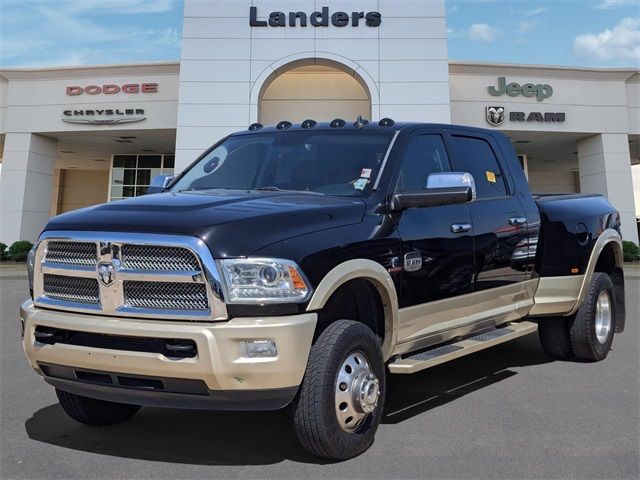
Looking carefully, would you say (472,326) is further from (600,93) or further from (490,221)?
(600,93)

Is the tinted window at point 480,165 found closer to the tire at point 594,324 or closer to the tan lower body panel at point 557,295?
the tan lower body panel at point 557,295

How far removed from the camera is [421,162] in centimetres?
433

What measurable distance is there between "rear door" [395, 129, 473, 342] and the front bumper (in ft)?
3.39

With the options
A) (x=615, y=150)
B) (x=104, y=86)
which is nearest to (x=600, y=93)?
(x=615, y=150)

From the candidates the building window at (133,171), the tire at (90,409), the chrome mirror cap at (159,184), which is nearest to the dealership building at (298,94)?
the building window at (133,171)

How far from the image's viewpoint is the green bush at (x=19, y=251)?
21922 mm

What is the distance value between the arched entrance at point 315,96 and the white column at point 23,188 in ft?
33.4

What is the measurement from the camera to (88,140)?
26.6 metres

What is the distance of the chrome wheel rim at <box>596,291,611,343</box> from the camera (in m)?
6.08

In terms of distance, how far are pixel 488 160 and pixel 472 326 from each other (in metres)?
1.57

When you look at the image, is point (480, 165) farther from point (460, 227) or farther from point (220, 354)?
point (220, 354)

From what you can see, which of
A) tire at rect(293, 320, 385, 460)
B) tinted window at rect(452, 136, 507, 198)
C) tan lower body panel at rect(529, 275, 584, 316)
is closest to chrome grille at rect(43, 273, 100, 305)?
tire at rect(293, 320, 385, 460)

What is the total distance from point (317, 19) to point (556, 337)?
17.0 metres

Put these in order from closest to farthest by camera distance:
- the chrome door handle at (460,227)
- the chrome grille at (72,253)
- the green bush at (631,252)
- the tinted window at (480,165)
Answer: the chrome grille at (72,253) → the chrome door handle at (460,227) → the tinted window at (480,165) → the green bush at (631,252)
